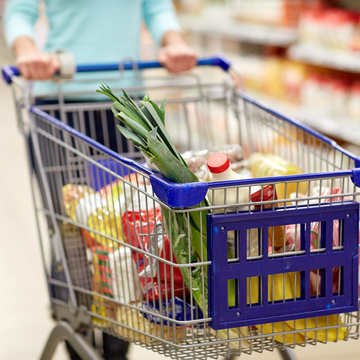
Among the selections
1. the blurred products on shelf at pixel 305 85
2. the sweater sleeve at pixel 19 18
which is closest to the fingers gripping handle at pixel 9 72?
the sweater sleeve at pixel 19 18

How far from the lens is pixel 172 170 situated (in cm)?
93

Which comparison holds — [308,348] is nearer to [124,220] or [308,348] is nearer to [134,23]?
[124,220]

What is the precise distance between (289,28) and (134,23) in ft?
6.35

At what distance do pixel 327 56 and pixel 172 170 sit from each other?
8.00 ft

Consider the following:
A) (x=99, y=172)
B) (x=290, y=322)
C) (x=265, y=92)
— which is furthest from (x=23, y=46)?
(x=265, y=92)

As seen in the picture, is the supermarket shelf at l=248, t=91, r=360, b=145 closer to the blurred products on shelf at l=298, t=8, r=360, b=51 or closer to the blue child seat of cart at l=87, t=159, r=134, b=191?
the blurred products on shelf at l=298, t=8, r=360, b=51

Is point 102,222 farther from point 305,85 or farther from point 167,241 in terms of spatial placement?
point 305,85

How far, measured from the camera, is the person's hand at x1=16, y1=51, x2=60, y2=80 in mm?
1471

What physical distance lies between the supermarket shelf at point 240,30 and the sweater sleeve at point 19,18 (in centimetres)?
212

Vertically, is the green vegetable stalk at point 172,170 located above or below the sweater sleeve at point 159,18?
below

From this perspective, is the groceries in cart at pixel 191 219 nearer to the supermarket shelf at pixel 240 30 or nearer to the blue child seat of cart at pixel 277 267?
the blue child seat of cart at pixel 277 267

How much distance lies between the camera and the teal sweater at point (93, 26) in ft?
5.74

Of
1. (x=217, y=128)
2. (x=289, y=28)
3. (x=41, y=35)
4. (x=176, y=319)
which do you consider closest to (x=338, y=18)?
(x=289, y=28)

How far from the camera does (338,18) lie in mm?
3023
